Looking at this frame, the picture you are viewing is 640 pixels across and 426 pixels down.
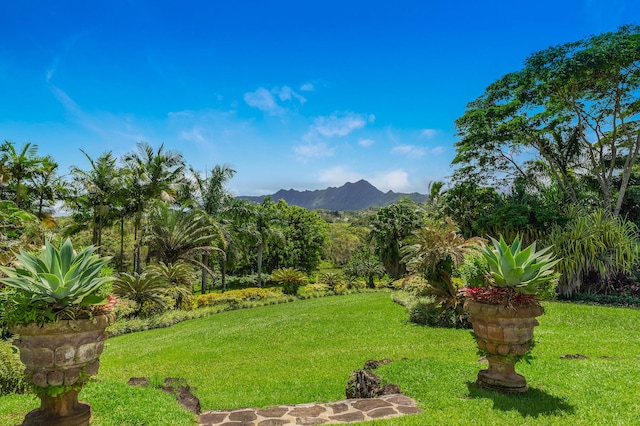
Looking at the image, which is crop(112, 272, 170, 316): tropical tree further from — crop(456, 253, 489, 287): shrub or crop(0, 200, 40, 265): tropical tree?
crop(456, 253, 489, 287): shrub

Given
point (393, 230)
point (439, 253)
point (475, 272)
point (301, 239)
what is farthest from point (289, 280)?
point (475, 272)

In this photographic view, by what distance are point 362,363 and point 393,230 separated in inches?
855

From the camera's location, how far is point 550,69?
1716 cm

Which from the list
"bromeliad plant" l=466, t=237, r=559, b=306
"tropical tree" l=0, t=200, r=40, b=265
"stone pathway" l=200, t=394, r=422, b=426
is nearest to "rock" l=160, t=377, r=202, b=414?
"stone pathway" l=200, t=394, r=422, b=426

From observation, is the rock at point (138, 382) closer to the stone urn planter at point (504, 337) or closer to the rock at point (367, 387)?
the rock at point (367, 387)

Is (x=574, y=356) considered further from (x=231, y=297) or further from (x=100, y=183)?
(x=100, y=183)

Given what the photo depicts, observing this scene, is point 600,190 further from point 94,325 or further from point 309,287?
point 94,325

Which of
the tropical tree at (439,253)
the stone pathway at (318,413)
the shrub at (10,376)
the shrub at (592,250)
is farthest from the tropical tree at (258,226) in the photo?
the stone pathway at (318,413)

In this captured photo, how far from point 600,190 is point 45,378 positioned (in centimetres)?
2567

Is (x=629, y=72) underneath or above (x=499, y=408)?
above

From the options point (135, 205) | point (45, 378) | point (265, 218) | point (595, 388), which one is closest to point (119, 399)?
point (45, 378)

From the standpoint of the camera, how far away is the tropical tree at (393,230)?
29.0m

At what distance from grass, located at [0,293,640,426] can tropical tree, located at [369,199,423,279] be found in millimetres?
14472

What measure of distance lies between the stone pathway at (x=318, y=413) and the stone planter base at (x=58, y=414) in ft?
4.63
